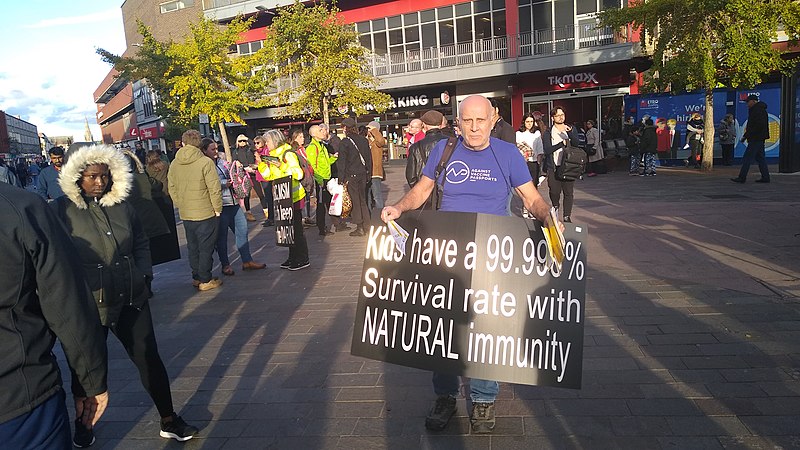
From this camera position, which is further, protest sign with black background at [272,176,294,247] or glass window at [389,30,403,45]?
glass window at [389,30,403,45]

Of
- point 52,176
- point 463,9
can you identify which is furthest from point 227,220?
point 463,9

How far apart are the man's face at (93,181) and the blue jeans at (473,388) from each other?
2.20m

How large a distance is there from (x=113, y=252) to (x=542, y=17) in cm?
2581

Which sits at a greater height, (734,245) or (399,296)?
(399,296)

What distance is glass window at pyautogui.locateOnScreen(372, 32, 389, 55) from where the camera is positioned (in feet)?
99.3

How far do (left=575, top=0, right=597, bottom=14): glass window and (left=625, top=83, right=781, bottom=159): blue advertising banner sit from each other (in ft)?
23.8

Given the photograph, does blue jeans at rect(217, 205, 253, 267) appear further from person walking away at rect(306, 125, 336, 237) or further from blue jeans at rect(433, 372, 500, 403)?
blue jeans at rect(433, 372, 500, 403)

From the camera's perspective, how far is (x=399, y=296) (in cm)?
326

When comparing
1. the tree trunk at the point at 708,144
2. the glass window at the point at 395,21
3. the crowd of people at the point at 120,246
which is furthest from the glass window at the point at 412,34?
the crowd of people at the point at 120,246

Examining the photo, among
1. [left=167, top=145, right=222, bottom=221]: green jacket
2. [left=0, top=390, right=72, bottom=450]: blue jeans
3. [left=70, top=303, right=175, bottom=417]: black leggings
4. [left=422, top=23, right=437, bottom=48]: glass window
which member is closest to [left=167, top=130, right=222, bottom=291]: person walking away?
[left=167, top=145, right=222, bottom=221]: green jacket

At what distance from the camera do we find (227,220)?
25.2 ft

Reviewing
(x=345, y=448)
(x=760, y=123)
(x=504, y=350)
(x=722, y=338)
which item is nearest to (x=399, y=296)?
(x=504, y=350)

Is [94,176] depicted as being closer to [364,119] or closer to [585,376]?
[585,376]

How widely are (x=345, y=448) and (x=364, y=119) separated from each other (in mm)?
31693
